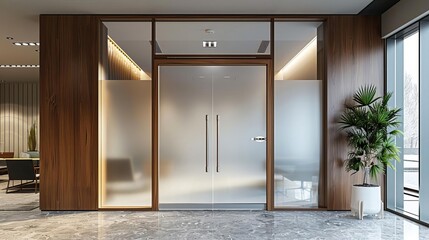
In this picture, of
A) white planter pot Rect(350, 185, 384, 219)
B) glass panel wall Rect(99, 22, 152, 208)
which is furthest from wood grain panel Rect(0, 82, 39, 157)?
white planter pot Rect(350, 185, 384, 219)

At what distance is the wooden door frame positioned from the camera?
6340 mm

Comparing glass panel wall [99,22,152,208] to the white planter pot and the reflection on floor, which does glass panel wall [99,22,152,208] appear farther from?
the white planter pot

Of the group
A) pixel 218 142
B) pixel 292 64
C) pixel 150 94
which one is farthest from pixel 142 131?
pixel 292 64

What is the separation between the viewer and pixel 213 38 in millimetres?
6438

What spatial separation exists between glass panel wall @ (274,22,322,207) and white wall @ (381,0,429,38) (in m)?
1.07

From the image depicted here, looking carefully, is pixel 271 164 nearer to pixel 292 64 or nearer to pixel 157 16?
pixel 292 64

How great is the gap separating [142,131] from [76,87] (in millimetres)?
1211

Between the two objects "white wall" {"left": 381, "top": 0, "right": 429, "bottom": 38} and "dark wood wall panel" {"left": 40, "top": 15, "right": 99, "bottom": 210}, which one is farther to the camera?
"dark wood wall panel" {"left": 40, "top": 15, "right": 99, "bottom": 210}

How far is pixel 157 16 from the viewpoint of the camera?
6344 millimetres

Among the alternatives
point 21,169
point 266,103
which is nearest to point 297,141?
point 266,103

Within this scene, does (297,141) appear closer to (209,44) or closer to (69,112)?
(209,44)

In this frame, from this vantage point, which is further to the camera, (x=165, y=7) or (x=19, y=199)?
(x=19, y=199)

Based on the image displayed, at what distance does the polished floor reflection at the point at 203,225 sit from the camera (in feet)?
15.9

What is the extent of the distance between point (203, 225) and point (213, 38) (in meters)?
2.86
